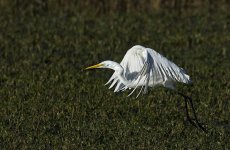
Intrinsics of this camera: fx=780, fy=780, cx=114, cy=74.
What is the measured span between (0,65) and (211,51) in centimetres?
372

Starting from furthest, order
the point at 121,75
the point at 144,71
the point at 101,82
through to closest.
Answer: the point at 101,82
the point at 121,75
the point at 144,71

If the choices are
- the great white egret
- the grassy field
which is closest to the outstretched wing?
the great white egret

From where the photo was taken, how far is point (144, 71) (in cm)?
857

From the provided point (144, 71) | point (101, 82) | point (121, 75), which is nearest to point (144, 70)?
point (144, 71)

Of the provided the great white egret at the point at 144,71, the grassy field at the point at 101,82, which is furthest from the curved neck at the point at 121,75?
the grassy field at the point at 101,82

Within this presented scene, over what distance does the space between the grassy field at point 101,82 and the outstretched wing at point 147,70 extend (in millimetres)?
481

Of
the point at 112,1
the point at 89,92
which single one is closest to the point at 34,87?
the point at 89,92

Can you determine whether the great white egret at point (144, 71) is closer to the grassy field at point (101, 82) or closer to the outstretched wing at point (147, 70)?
the outstretched wing at point (147, 70)

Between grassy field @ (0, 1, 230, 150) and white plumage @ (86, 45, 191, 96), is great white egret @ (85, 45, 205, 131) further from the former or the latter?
grassy field @ (0, 1, 230, 150)

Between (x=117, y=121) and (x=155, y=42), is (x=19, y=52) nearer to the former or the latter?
(x=155, y=42)

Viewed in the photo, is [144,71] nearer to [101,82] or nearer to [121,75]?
[121,75]

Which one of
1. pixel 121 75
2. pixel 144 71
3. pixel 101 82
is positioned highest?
pixel 144 71

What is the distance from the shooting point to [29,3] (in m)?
16.9

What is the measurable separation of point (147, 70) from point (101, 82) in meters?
2.76
